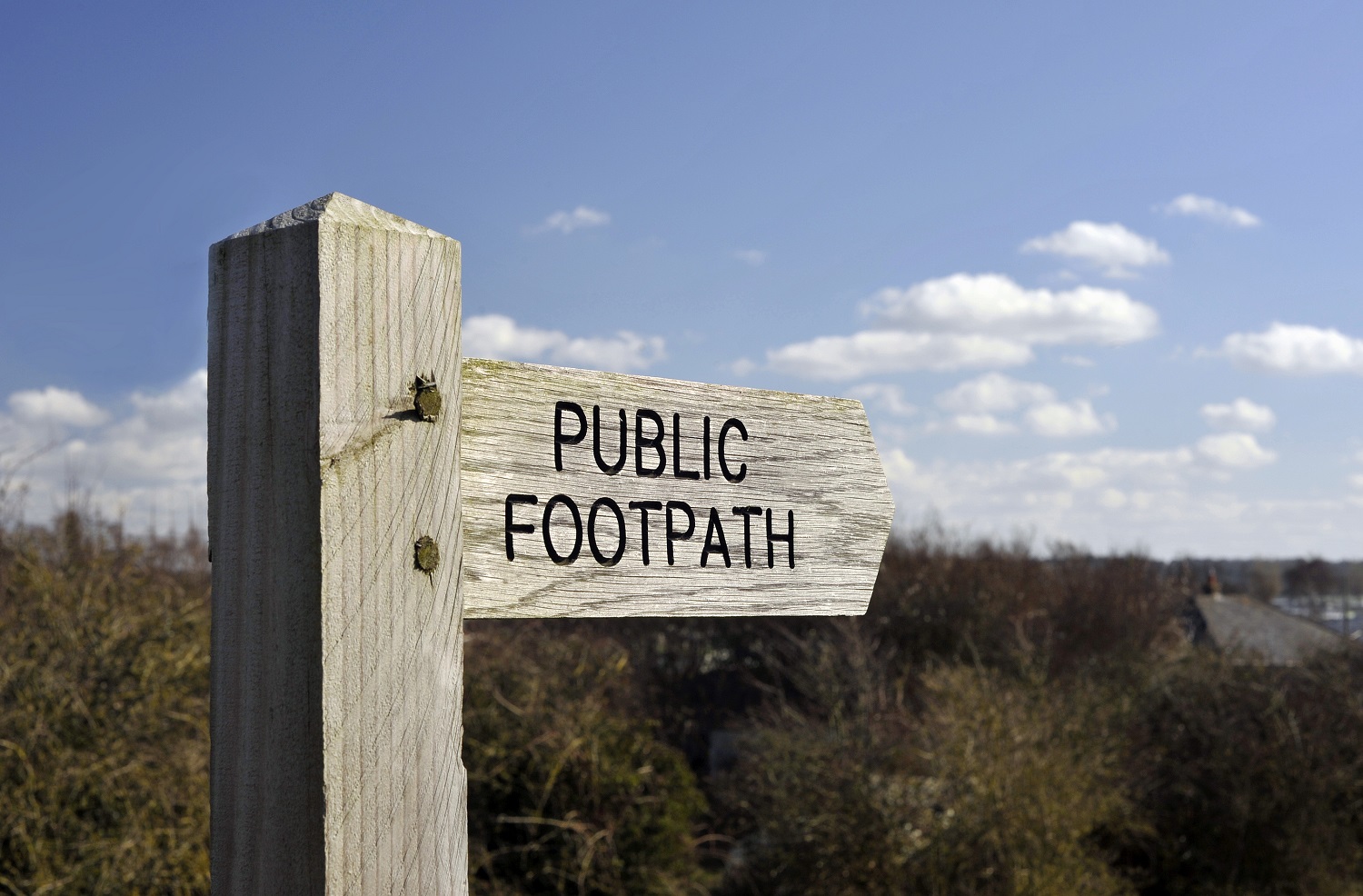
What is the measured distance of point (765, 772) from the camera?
8914 millimetres

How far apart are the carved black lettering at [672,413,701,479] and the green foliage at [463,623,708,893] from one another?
259 inches

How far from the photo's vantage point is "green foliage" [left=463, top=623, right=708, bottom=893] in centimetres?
811

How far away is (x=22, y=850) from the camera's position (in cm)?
579

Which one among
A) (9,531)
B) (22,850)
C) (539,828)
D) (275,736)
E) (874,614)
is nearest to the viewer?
(275,736)

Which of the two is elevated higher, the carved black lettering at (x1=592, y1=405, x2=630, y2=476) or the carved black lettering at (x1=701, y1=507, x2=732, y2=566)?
the carved black lettering at (x1=592, y1=405, x2=630, y2=476)

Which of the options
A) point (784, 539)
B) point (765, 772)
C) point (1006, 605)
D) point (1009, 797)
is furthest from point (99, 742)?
point (1006, 605)

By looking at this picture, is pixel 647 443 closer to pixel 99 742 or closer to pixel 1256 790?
pixel 99 742

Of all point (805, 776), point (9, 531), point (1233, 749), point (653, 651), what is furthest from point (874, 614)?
point (9, 531)

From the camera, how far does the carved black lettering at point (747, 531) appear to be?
166 cm

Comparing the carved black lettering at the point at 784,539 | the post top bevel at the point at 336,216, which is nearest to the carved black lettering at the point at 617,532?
the carved black lettering at the point at 784,539

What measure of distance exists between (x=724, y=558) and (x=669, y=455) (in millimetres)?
189

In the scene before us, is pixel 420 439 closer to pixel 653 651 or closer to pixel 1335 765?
pixel 1335 765

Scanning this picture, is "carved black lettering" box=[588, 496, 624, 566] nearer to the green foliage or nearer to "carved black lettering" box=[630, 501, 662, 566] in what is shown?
"carved black lettering" box=[630, 501, 662, 566]

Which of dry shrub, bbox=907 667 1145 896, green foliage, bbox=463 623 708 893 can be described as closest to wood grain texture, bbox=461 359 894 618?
Answer: dry shrub, bbox=907 667 1145 896
